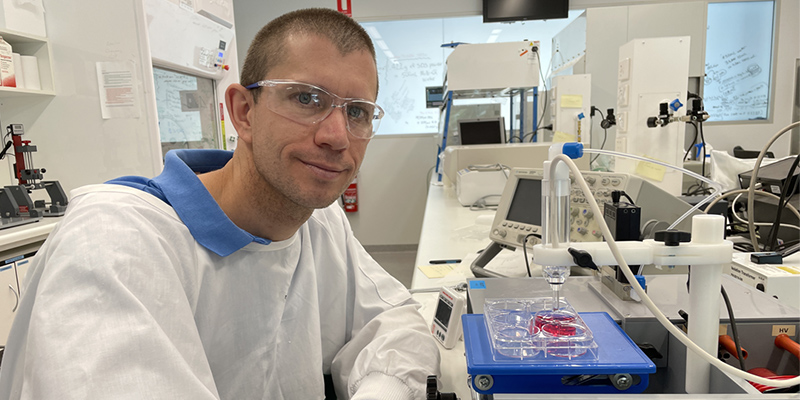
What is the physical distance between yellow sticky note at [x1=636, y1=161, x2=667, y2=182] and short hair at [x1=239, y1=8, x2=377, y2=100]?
1954 mm

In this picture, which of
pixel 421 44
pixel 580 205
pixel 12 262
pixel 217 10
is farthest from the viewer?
pixel 421 44

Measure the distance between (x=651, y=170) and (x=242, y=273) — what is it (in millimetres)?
2229

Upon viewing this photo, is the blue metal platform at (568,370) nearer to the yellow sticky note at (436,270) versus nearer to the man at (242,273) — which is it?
the man at (242,273)

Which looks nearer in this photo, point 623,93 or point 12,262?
point 12,262

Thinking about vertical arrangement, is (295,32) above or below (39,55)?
below

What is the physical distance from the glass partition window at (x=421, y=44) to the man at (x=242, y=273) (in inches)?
156

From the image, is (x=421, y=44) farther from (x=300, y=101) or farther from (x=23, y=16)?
(x=300, y=101)

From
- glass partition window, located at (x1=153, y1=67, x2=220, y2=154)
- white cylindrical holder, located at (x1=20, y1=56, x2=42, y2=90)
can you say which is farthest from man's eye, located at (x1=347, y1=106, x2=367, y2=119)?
white cylindrical holder, located at (x1=20, y1=56, x2=42, y2=90)

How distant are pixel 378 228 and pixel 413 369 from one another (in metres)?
4.20

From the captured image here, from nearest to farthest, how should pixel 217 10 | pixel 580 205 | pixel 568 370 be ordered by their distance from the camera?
pixel 568 370
pixel 580 205
pixel 217 10

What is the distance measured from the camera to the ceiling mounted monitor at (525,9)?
14.8 ft

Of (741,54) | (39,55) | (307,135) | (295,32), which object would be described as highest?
(741,54)

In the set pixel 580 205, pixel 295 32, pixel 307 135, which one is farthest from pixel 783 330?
pixel 295 32

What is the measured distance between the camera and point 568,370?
572 millimetres
